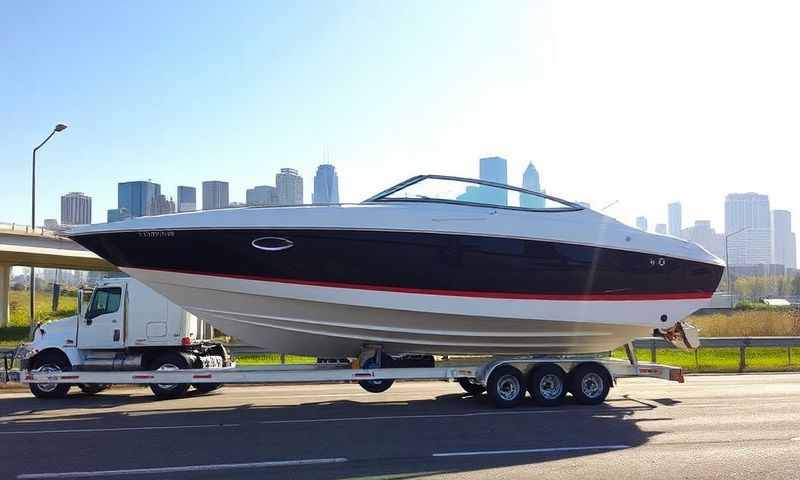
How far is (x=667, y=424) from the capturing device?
934 cm

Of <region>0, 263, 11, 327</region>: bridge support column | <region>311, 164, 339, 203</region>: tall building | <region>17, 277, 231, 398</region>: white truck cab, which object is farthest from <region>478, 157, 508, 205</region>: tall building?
<region>0, 263, 11, 327</region>: bridge support column

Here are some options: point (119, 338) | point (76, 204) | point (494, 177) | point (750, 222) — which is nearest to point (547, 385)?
point (494, 177)

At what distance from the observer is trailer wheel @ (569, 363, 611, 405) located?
11172 mm

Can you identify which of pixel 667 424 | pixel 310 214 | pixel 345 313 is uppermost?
pixel 310 214

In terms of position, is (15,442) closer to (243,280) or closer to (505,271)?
(243,280)

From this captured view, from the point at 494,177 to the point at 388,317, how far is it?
3622 millimetres

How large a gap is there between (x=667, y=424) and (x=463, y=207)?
14.5ft

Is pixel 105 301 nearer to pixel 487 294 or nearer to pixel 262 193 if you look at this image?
pixel 262 193

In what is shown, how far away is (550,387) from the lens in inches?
438

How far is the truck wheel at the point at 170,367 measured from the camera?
40.6 feet

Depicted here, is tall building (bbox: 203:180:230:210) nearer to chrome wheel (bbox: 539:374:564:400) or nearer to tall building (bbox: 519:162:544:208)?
tall building (bbox: 519:162:544:208)

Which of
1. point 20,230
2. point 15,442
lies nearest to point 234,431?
point 15,442

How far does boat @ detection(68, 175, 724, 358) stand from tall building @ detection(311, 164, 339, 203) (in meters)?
1.11

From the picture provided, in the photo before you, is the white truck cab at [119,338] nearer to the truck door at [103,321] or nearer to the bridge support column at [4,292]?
the truck door at [103,321]
